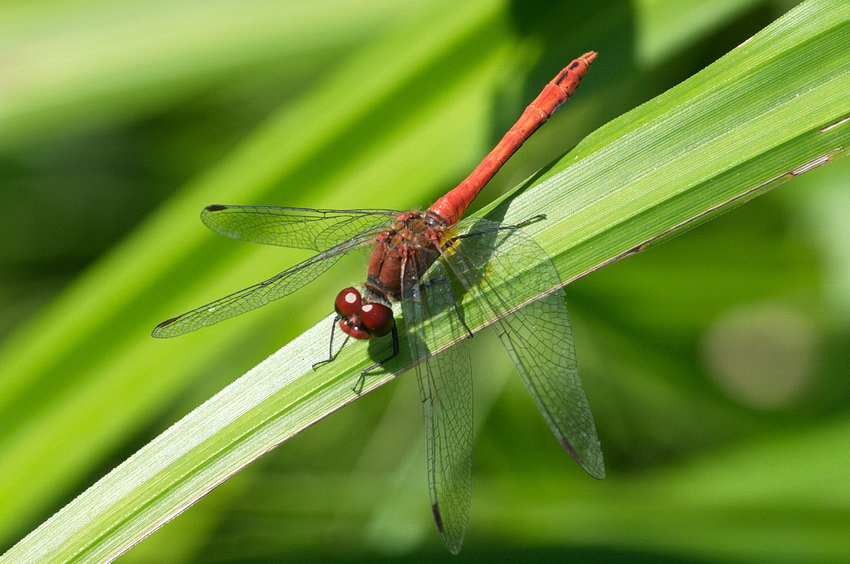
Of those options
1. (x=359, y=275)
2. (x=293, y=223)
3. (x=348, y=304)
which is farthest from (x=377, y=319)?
(x=359, y=275)

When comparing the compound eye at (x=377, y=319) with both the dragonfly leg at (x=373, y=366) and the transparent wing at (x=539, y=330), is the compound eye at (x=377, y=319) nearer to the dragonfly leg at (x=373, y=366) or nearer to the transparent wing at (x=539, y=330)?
the dragonfly leg at (x=373, y=366)

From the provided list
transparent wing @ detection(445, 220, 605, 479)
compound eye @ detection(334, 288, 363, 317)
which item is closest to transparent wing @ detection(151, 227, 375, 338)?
compound eye @ detection(334, 288, 363, 317)

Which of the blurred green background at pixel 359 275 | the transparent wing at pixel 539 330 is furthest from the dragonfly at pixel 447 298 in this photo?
the blurred green background at pixel 359 275

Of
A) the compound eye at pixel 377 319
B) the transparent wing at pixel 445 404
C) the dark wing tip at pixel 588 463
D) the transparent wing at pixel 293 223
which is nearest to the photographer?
the dark wing tip at pixel 588 463

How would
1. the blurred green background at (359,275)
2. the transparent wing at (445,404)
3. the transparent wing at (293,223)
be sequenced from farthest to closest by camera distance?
the transparent wing at (293,223) → the blurred green background at (359,275) → the transparent wing at (445,404)

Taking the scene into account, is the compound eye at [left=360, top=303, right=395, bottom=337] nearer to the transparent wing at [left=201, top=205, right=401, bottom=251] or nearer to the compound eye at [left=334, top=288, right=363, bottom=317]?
the compound eye at [left=334, top=288, right=363, bottom=317]

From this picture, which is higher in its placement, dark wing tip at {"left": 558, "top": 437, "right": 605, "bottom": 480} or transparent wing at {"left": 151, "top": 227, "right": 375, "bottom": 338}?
transparent wing at {"left": 151, "top": 227, "right": 375, "bottom": 338}

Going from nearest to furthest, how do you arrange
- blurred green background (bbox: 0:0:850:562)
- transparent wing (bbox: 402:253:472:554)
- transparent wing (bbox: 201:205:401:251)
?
transparent wing (bbox: 402:253:472:554)
blurred green background (bbox: 0:0:850:562)
transparent wing (bbox: 201:205:401:251)

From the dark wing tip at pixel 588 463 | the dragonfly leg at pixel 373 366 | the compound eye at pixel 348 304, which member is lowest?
the dark wing tip at pixel 588 463
